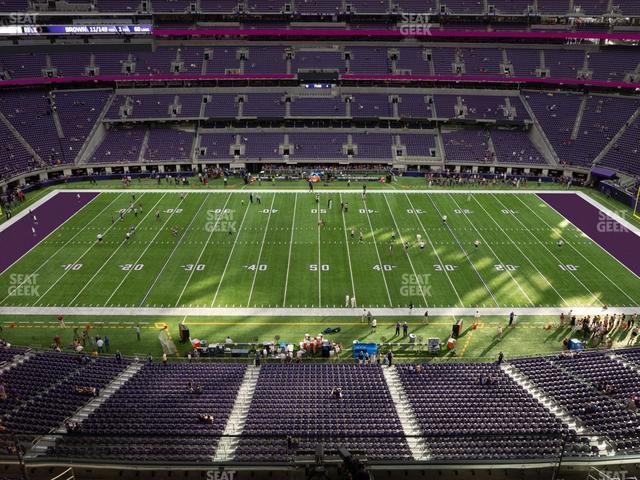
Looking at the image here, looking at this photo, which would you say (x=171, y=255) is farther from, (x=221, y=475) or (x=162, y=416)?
(x=221, y=475)

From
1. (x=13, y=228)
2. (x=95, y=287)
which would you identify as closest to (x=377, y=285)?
(x=95, y=287)

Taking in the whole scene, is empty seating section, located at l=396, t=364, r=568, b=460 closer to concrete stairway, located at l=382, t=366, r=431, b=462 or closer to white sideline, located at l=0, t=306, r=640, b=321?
concrete stairway, located at l=382, t=366, r=431, b=462

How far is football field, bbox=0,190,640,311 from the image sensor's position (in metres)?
29.9

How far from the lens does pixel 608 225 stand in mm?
41062

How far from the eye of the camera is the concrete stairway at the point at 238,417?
1437 cm

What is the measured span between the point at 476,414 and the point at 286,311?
1355 centimetres

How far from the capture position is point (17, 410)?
17.9m

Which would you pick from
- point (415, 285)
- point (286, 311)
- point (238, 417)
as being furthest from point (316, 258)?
point (238, 417)

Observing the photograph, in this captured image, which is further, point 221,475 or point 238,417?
point 238,417

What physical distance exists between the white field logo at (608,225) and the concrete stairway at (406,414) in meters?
27.9

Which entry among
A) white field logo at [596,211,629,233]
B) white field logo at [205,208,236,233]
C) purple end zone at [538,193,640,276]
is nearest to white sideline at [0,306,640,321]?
purple end zone at [538,193,640,276]

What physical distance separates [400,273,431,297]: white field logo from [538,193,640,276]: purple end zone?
569 inches

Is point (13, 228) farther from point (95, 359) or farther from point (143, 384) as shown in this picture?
point (143, 384)

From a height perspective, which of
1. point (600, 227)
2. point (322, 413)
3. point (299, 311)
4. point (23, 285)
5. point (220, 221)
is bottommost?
point (299, 311)
